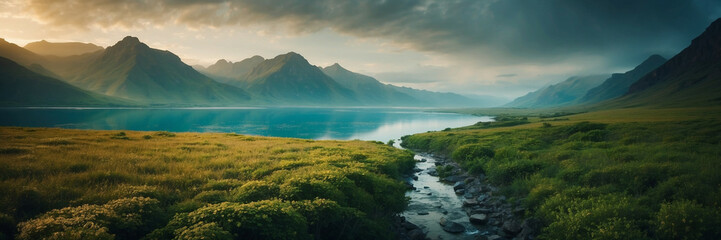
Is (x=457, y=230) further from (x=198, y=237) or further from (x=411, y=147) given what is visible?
(x=411, y=147)

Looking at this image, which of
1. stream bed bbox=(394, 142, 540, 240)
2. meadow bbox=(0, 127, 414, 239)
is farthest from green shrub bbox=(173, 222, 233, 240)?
stream bed bbox=(394, 142, 540, 240)

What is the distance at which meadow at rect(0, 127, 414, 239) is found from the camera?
1036 centimetres

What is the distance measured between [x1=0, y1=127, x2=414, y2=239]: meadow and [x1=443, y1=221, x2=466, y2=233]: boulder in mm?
3418

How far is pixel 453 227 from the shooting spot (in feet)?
69.1

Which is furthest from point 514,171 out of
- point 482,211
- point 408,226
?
point 408,226

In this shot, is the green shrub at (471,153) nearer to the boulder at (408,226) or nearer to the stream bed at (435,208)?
the stream bed at (435,208)

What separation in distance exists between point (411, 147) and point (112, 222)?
60.9 meters

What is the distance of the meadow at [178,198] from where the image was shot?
34.0 feet

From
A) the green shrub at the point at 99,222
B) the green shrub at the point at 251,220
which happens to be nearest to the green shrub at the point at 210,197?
the green shrub at the point at 99,222

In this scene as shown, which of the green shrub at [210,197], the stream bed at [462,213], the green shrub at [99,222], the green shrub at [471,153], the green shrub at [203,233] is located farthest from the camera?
the green shrub at [471,153]

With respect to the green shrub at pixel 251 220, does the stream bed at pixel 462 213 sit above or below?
A: below

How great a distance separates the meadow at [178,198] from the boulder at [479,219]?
18.4 ft

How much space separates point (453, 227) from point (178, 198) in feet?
57.2

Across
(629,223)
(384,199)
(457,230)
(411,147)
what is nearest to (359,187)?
(384,199)
